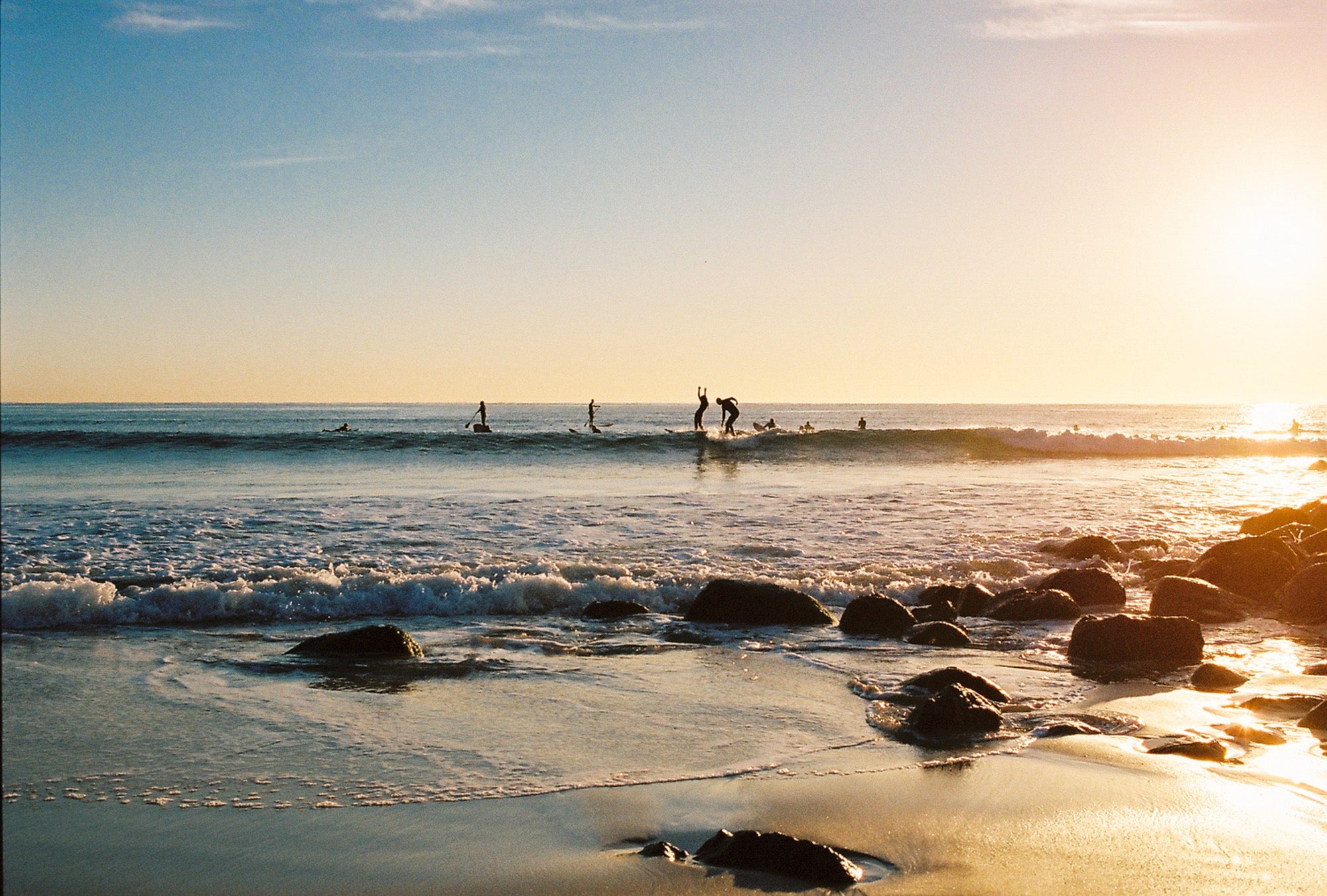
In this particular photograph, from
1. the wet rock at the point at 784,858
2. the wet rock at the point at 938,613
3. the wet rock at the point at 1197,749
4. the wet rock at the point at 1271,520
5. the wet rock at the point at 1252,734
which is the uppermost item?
the wet rock at the point at 1271,520

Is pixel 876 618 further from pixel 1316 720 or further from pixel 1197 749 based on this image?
pixel 1197 749

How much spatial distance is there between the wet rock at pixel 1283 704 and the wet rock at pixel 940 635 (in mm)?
2788

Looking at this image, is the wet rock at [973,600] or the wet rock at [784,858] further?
the wet rock at [973,600]

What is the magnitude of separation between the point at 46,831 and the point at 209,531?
1166 cm

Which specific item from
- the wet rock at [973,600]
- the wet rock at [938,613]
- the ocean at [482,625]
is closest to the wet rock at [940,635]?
the ocean at [482,625]

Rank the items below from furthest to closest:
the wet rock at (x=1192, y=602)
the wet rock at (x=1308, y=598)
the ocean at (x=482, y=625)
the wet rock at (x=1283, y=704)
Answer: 1. the wet rock at (x=1192, y=602)
2. the wet rock at (x=1308, y=598)
3. the wet rock at (x=1283, y=704)
4. the ocean at (x=482, y=625)

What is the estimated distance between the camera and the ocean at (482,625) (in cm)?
574

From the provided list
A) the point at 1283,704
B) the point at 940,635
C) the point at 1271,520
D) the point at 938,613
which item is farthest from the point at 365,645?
the point at 1271,520

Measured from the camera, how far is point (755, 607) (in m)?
10.8

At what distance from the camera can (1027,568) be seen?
14547mm

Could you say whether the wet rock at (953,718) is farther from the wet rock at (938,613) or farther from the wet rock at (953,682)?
the wet rock at (938,613)

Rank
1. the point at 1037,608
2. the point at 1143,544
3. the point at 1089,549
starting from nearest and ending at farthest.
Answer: the point at 1037,608 < the point at 1089,549 < the point at 1143,544

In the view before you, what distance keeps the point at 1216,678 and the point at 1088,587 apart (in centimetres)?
438

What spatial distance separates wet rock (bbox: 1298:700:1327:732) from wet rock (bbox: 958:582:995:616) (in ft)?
16.3
